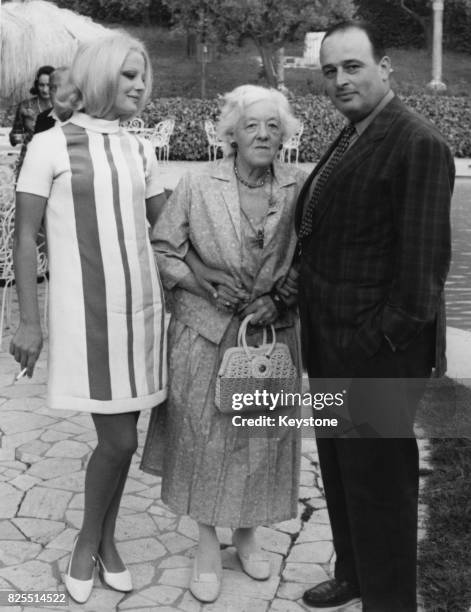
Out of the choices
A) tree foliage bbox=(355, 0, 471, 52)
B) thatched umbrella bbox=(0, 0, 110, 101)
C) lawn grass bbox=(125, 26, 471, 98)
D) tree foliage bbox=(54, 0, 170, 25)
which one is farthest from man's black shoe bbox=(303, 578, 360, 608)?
tree foliage bbox=(355, 0, 471, 52)

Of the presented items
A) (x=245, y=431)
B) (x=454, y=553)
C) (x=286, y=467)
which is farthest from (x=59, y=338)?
(x=454, y=553)

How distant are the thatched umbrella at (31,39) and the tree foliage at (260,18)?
778 inches

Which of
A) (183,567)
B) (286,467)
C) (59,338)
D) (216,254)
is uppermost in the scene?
(216,254)

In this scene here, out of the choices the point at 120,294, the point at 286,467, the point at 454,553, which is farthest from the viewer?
the point at 454,553

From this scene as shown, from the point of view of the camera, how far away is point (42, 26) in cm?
923

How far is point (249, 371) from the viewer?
2871 millimetres

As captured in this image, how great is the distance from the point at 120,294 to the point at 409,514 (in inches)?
42.9

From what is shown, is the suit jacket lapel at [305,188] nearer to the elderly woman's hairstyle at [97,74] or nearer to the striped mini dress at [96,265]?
the striped mini dress at [96,265]

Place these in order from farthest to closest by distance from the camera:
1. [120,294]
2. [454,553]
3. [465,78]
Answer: [465,78] → [454,553] → [120,294]

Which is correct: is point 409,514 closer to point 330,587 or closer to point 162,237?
point 330,587

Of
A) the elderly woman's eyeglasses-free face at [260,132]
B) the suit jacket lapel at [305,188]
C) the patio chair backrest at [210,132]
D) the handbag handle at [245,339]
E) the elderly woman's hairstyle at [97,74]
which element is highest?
the elderly woman's hairstyle at [97,74]

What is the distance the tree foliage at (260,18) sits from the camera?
93.8ft

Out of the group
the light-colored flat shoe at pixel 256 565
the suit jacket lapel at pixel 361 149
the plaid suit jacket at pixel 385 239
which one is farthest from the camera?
the light-colored flat shoe at pixel 256 565

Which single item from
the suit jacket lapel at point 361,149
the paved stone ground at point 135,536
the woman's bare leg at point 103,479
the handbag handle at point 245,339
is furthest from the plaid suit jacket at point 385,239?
the paved stone ground at point 135,536
